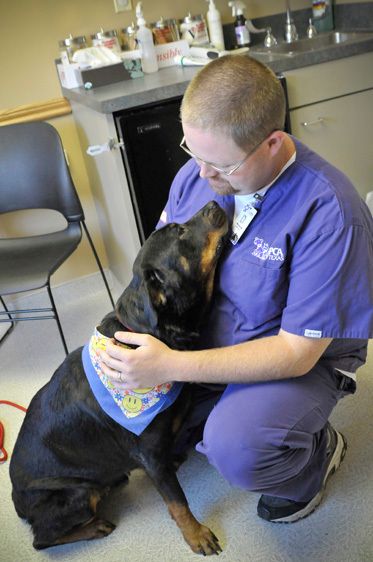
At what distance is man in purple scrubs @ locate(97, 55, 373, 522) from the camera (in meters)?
1.07

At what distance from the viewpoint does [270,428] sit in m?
1.20

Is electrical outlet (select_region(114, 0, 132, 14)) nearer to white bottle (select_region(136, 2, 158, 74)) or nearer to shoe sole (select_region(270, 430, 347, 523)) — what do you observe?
white bottle (select_region(136, 2, 158, 74))

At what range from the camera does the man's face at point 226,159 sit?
108 centimetres

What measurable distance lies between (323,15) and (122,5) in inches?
41.8

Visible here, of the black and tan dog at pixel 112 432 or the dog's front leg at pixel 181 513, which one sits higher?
the black and tan dog at pixel 112 432

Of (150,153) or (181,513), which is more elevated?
(150,153)

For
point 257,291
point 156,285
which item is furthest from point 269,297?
point 156,285

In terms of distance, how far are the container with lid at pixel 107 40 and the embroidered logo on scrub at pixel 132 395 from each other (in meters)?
1.61

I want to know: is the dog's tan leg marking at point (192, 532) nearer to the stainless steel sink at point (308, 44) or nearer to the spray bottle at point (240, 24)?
the stainless steel sink at point (308, 44)

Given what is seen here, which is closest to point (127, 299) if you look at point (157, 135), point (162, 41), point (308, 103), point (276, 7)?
point (157, 135)

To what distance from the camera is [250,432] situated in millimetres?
1204

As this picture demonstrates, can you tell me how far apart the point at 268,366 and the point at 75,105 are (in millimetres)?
1767

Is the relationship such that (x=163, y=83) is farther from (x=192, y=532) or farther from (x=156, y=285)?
(x=192, y=532)

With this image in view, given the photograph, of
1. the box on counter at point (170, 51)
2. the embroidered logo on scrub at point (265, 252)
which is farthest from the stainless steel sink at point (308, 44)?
the embroidered logo on scrub at point (265, 252)
